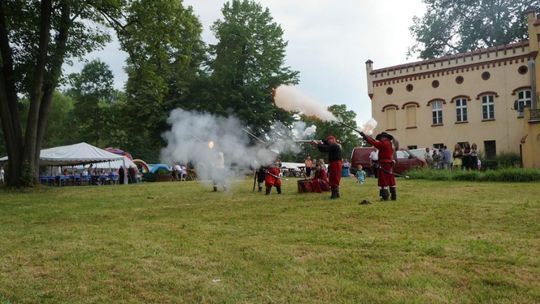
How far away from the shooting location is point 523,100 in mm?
41594

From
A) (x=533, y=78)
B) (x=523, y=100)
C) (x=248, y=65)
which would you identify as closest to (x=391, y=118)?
(x=523, y=100)

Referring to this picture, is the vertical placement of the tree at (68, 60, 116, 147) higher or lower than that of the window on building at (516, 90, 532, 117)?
higher

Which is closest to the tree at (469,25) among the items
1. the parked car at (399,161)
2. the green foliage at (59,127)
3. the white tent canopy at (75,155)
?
the parked car at (399,161)

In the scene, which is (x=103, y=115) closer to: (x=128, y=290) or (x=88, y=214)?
(x=88, y=214)

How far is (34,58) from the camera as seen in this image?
89.2ft

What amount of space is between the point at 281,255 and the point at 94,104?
74.9 metres

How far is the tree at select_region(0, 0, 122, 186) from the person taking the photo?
2538 centimetres

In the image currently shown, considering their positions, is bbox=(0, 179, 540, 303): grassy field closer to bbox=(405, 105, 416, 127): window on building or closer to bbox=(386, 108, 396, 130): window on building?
bbox=(405, 105, 416, 127): window on building

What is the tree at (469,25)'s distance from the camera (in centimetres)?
5058

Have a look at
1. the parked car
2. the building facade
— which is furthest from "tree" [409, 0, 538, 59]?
the parked car

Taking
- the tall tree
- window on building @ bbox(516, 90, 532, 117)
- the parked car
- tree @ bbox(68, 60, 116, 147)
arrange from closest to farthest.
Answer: the tall tree → the parked car → window on building @ bbox(516, 90, 532, 117) → tree @ bbox(68, 60, 116, 147)

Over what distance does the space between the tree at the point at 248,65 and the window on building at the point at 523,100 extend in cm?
2099

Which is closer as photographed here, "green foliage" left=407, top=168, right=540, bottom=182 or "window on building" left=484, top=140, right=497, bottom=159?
"green foliage" left=407, top=168, right=540, bottom=182

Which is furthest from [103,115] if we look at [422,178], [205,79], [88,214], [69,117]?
[88,214]
